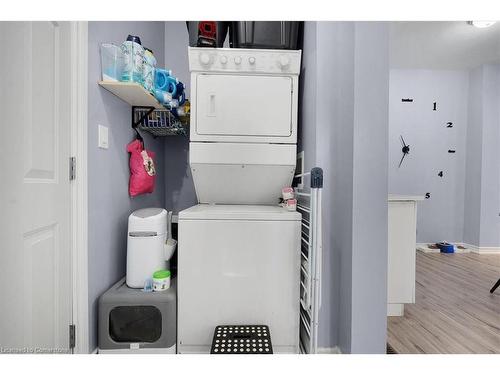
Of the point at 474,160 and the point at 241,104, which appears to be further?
the point at 474,160

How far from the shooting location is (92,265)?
55.4 inches

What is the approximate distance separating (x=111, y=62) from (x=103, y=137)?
456 millimetres

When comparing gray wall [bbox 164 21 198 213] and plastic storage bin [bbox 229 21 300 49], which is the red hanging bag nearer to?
gray wall [bbox 164 21 198 213]

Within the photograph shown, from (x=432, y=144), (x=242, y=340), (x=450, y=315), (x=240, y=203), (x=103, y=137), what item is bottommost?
(x=450, y=315)

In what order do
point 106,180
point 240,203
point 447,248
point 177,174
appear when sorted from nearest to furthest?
point 106,180 → point 240,203 → point 177,174 → point 447,248

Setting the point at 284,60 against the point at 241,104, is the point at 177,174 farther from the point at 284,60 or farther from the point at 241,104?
the point at 284,60

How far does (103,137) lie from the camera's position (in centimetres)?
149

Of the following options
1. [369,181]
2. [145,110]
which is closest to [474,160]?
[369,181]

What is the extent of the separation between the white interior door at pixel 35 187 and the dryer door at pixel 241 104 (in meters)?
0.75

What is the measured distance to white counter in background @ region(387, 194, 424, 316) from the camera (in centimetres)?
206

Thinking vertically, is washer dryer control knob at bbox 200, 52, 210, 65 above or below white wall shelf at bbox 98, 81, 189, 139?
above

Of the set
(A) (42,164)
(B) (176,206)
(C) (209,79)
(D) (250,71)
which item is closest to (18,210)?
(A) (42,164)

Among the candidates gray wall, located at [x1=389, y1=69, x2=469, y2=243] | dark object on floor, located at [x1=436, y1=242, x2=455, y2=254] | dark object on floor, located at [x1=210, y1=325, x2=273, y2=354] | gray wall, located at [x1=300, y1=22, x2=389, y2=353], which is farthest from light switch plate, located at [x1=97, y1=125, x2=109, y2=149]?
dark object on floor, located at [x1=436, y1=242, x2=455, y2=254]

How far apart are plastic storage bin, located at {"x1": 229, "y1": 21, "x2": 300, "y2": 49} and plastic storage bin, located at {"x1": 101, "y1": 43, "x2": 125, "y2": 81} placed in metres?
0.86
